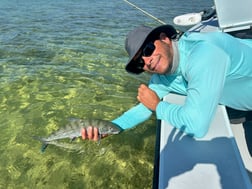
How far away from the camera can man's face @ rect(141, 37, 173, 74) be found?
269 cm

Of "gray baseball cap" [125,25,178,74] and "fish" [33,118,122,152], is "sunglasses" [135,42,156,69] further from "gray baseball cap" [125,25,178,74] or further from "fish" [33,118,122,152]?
"fish" [33,118,122,152]

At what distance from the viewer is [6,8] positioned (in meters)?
17.1

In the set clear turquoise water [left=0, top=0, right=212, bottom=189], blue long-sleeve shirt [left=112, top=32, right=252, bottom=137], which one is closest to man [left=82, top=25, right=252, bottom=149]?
blue long-sleeve shirt [left=112, top=32, right=252, bottom=137]

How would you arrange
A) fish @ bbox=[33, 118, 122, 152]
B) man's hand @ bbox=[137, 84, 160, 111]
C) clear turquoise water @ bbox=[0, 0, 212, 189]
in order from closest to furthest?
man's hand @ bbox=[137, 84, 160, 111] < fish @ bbox=[33, 118, 122, 152] < clear turquoise water @ bbox=[0, 0, 212, 189]

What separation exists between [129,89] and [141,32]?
469cm

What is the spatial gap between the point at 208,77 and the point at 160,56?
0.51 metres

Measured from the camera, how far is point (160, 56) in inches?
106

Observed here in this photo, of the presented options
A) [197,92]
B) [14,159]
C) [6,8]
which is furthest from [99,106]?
[6,8]

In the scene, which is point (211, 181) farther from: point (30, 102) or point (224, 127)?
point (30, 102)

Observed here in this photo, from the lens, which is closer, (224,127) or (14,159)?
(224,127)

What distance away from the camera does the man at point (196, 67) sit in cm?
243

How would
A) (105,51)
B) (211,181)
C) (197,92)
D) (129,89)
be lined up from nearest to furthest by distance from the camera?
1. (211,181)
2. (197,92)
3. (129,89)
4. (105,51)

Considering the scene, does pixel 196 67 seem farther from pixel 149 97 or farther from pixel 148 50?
pixel 149 97

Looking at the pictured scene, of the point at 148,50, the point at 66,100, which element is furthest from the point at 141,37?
the point at 66,100
